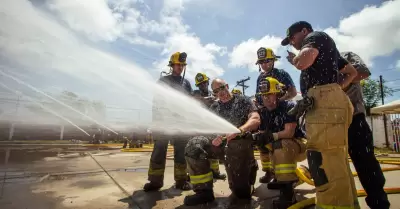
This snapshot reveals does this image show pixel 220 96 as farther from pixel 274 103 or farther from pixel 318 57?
pixel 318 57

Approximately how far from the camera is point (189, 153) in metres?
2.89

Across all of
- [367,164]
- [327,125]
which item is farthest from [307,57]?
[367,164]

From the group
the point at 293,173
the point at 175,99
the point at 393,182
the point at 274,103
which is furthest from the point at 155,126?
the point at 393,182

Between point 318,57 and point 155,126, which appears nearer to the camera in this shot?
point 318,57

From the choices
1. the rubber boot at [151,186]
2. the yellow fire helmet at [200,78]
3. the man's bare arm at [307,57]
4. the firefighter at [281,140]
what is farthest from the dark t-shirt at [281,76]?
the rubber boot at [151,186]

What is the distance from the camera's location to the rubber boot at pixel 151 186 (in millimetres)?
3387

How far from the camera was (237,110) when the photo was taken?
3.30 meters

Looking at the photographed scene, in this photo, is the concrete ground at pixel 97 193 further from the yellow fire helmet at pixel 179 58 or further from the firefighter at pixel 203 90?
the yellow fire helmet at pixel 179 58

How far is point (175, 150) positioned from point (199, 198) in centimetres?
122

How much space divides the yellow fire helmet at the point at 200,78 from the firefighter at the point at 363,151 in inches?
107

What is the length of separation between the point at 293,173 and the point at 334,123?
88cm

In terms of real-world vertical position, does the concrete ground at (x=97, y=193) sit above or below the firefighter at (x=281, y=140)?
below

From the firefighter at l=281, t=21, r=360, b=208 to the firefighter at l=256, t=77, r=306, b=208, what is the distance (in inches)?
21.2

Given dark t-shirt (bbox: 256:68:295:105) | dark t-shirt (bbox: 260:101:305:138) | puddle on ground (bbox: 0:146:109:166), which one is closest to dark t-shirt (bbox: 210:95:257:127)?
dark t-shirt (bbox: 260:101:305:138)
